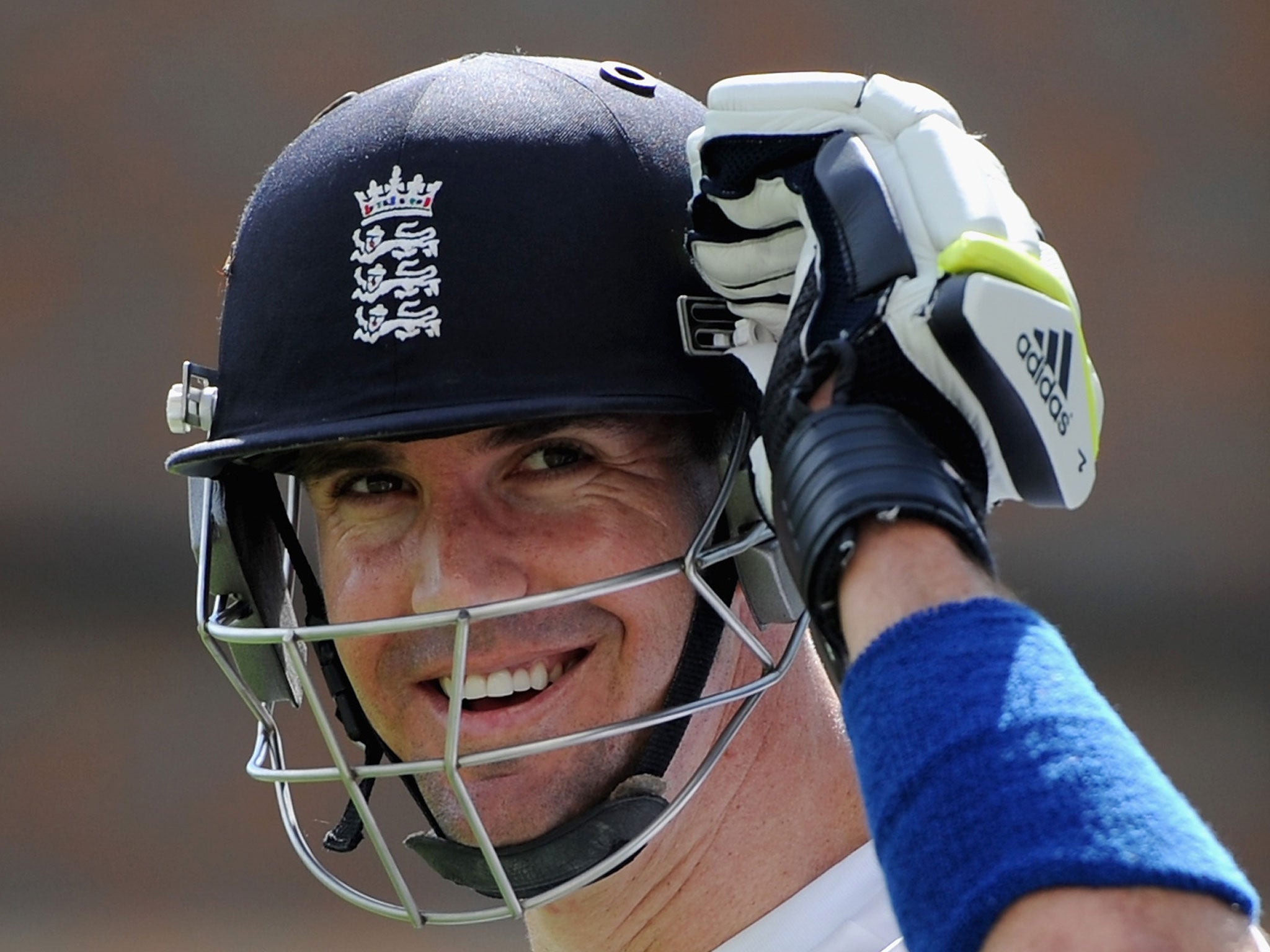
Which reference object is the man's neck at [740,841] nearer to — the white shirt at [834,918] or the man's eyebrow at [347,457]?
the white shirt at [834,918]

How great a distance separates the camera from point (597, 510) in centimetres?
199

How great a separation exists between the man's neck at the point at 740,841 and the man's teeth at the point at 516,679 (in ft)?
0.56

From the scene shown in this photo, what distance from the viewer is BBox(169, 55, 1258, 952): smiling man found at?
1.67 meters

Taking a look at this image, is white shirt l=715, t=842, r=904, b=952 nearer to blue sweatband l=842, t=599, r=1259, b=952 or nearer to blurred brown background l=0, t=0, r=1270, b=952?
blue sweatband l=842, t=599, r=1259, b=952

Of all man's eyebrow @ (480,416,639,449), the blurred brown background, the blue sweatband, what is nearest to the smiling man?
man's eyebrow @ (480,416,639,449)

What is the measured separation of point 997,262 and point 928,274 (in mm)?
57

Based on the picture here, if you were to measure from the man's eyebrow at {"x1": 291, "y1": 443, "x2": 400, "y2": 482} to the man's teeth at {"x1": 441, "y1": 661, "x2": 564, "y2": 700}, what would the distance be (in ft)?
0.86

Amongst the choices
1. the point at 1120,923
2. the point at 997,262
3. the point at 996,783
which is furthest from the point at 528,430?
the point at 1120,923

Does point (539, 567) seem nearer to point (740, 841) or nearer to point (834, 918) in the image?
point (740, 841)

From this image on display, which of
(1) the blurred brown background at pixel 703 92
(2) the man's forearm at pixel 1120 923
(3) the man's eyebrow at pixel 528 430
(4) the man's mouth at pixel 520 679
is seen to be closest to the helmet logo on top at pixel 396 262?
(3) the man's eyebrow at pixel 528 430

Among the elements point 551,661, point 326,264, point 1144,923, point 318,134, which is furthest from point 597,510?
point 1144,923

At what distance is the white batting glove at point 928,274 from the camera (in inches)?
54.4

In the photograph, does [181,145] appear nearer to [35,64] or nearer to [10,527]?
[35,64]

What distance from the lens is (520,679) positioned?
2.03 m
